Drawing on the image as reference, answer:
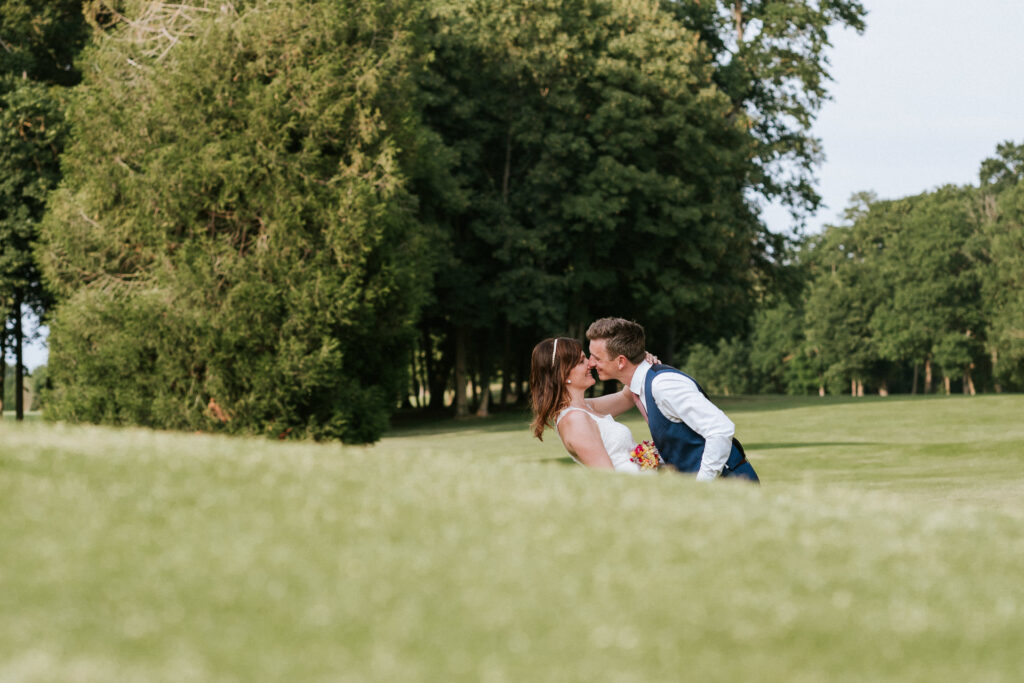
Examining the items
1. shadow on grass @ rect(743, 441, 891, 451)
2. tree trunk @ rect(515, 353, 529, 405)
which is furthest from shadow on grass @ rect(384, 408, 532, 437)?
shadow on grass @ rect(743, 441, 891, 451)

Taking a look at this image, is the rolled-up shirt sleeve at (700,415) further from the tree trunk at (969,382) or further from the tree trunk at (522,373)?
the tree trunk at (969,382)

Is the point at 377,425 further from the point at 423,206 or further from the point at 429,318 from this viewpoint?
the point at 429,318

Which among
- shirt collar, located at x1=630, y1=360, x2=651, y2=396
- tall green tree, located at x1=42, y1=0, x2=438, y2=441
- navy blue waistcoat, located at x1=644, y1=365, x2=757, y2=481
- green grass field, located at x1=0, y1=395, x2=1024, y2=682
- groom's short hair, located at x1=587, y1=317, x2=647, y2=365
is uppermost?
tall green tree, located at x1=42, y1=0, x2=438, y2=441

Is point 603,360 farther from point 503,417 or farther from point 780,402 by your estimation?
point 780,402

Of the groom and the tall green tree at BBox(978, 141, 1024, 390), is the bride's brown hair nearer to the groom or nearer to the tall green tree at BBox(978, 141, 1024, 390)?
the groom

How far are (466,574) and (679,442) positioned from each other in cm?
374

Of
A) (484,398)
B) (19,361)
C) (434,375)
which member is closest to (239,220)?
(19,361)

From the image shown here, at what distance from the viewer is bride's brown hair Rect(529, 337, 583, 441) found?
8406 mm

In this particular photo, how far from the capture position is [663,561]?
4.79m

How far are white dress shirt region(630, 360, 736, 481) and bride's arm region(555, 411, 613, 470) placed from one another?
0.54 m

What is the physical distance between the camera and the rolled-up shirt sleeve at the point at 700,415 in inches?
305

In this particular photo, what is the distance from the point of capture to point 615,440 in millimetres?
8477

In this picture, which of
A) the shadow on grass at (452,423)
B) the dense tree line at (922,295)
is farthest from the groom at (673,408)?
the dense tree line at (922,295)

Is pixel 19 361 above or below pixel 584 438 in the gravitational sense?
above
